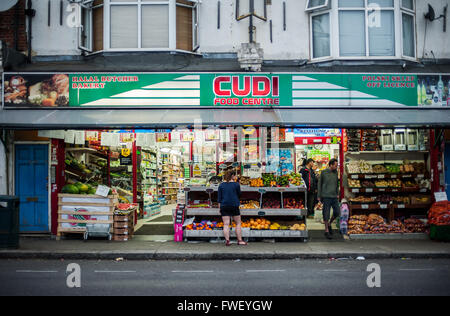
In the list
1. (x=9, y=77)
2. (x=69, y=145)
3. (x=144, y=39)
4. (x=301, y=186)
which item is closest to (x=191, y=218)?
(x=301, y=186)

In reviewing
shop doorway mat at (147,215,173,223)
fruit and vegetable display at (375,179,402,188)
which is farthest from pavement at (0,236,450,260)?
shop doorway mat at (147,215,173,223)

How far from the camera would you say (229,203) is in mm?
10266

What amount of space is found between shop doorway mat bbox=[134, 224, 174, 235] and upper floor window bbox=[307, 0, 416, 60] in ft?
24.3

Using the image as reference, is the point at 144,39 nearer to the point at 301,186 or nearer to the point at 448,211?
the point at 301,186

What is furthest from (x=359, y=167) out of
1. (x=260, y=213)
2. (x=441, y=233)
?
(x=260, y=213)

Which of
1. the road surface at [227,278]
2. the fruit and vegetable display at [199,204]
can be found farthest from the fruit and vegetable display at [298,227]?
the fruit and vegetable display at [199,204]

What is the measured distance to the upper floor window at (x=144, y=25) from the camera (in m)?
12.2

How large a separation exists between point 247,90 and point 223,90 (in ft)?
2.43

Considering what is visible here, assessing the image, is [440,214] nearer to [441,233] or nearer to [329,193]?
[441,233]

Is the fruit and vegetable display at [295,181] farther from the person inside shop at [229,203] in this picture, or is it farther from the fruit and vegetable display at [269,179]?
the person inside shop at [229,203]

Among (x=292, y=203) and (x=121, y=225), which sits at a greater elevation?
(x=292, y=203)

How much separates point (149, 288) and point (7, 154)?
7.86 m

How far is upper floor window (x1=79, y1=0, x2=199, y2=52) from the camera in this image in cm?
1223
